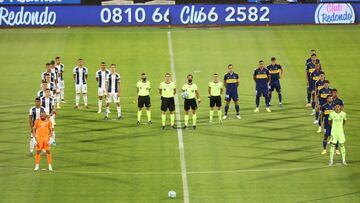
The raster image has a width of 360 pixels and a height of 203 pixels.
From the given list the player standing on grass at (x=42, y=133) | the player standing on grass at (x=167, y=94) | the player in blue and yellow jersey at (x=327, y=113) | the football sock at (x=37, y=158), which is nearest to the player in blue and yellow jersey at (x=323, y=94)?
the player in blue and yellow jersey at (x=327, y=113)

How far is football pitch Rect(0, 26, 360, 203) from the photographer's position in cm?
3850

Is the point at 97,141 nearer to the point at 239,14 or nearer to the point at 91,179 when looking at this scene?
the point at 91,179

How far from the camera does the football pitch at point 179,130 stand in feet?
126

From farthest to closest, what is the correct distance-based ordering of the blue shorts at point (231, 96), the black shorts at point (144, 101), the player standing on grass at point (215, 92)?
1. the blue shorts at point (231, 96)
2. the black shorts at point (144, 101)
3. the player standing on grass at point (215, 92)

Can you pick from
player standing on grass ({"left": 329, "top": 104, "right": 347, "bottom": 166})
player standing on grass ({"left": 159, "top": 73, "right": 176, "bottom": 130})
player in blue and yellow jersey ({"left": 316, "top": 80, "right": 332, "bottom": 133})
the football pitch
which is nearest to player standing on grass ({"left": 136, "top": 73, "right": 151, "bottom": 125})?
player standing on grass ({"left": 159, "top": 73, "right": 176, "bottom": 130})

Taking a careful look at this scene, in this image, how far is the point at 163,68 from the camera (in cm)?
5784

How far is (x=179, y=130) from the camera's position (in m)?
46.1

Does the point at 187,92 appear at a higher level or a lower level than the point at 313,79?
lower

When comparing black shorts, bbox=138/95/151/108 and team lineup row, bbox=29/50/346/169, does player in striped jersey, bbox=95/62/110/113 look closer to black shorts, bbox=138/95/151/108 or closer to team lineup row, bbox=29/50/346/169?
team lineup row, bbox=29/50/346/169

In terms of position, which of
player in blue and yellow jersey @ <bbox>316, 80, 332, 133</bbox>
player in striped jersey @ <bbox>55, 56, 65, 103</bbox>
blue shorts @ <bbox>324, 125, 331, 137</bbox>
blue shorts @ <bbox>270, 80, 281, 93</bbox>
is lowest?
blue shorts @ <bbox>324, 125, 331, 137</bbox>

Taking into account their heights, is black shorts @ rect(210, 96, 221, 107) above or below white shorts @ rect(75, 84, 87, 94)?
below

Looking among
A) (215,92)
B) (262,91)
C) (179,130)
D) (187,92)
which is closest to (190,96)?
(187,92)

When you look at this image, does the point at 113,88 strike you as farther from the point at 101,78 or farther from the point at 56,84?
the point at 56,84

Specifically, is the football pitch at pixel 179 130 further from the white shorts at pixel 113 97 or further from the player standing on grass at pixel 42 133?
the player standing on grass at pixel 42 133
